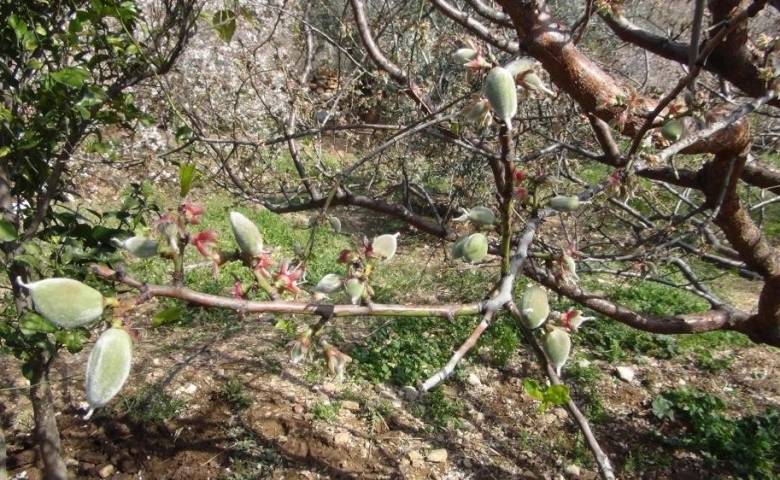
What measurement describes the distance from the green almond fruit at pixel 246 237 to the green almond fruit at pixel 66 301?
18 centimetres

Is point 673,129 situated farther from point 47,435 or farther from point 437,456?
point 47,435

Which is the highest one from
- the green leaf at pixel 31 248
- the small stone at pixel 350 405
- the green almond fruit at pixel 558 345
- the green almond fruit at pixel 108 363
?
the green almond fruit at pixel 558 345

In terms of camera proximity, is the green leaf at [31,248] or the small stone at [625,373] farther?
the small stone at [625,373]

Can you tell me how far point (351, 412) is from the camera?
2.46 meters

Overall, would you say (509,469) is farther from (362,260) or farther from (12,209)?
(12,209)

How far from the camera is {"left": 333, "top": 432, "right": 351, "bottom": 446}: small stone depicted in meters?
2.27

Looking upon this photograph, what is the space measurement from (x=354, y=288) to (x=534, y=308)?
0.25 meters

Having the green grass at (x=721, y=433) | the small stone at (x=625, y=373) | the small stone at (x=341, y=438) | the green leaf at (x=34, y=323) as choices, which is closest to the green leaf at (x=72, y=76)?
the green leaf at (x=34, y=323)

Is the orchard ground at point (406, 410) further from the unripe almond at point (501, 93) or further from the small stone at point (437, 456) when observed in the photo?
the unripe almond at point (501, 93)

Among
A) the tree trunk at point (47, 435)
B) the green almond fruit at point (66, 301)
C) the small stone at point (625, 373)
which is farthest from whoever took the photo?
the small stone at point (625, 373)

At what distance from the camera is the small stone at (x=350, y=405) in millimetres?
2488

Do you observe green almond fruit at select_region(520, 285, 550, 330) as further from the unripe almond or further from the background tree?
the background tree

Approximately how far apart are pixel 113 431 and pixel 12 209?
107 cm

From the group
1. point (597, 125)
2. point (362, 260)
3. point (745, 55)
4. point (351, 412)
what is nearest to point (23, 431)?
point (351, 412)
